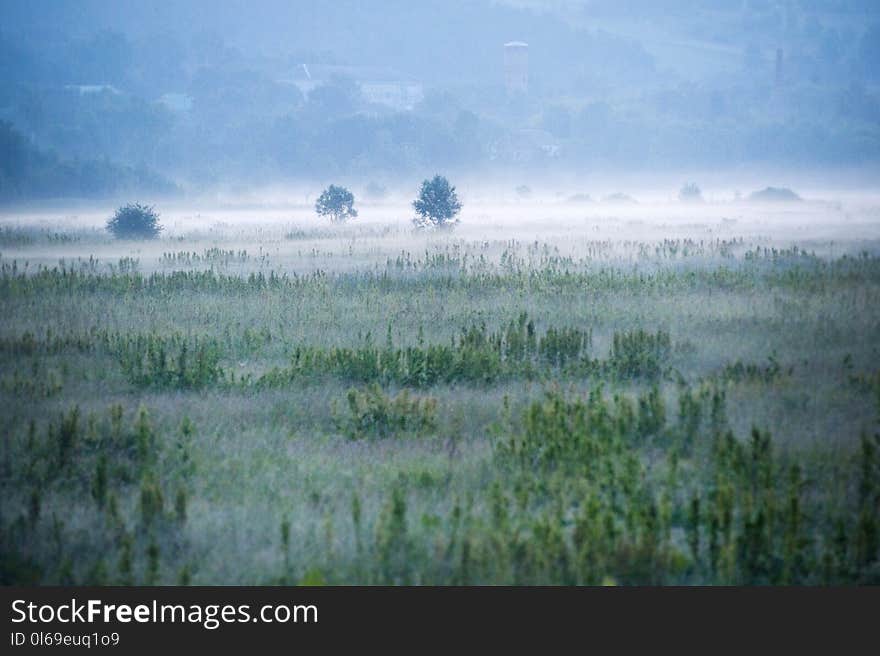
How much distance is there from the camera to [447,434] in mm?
9961

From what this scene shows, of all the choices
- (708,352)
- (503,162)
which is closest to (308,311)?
(708,352)

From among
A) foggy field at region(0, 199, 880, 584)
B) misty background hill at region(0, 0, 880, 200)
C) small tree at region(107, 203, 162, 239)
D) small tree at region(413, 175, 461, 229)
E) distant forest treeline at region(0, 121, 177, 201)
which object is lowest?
foggy field at region(0, 199, 880, 584)

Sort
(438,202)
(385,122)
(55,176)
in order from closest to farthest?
(438,202) → (55,176) → (385,122)

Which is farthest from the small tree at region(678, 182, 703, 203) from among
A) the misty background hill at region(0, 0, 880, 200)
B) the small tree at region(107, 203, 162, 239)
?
the small tree at region(107, 203, 162, 239)

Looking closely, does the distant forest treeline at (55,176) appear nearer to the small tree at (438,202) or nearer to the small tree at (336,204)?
the small tree at (336,204)

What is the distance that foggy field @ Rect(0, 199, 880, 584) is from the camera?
6648 mm

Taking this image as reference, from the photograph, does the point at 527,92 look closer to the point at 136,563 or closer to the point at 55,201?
the point at 55,201

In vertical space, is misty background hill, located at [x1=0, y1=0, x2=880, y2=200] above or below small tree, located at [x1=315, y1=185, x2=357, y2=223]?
above

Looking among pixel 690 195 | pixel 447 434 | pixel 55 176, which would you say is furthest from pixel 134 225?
pixel 690 195

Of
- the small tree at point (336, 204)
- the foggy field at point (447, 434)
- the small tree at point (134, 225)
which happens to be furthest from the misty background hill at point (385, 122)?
the foggy field at point (447, 434)

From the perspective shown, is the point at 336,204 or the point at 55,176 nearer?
the point at 336,204

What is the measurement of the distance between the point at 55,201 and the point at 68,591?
8012 centimetres

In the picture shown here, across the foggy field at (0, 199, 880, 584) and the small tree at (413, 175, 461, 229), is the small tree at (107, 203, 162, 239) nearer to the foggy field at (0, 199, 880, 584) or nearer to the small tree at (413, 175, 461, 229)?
the small tree at (413, 175, 461, 229)

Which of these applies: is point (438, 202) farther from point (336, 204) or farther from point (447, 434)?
point (447, 434)
